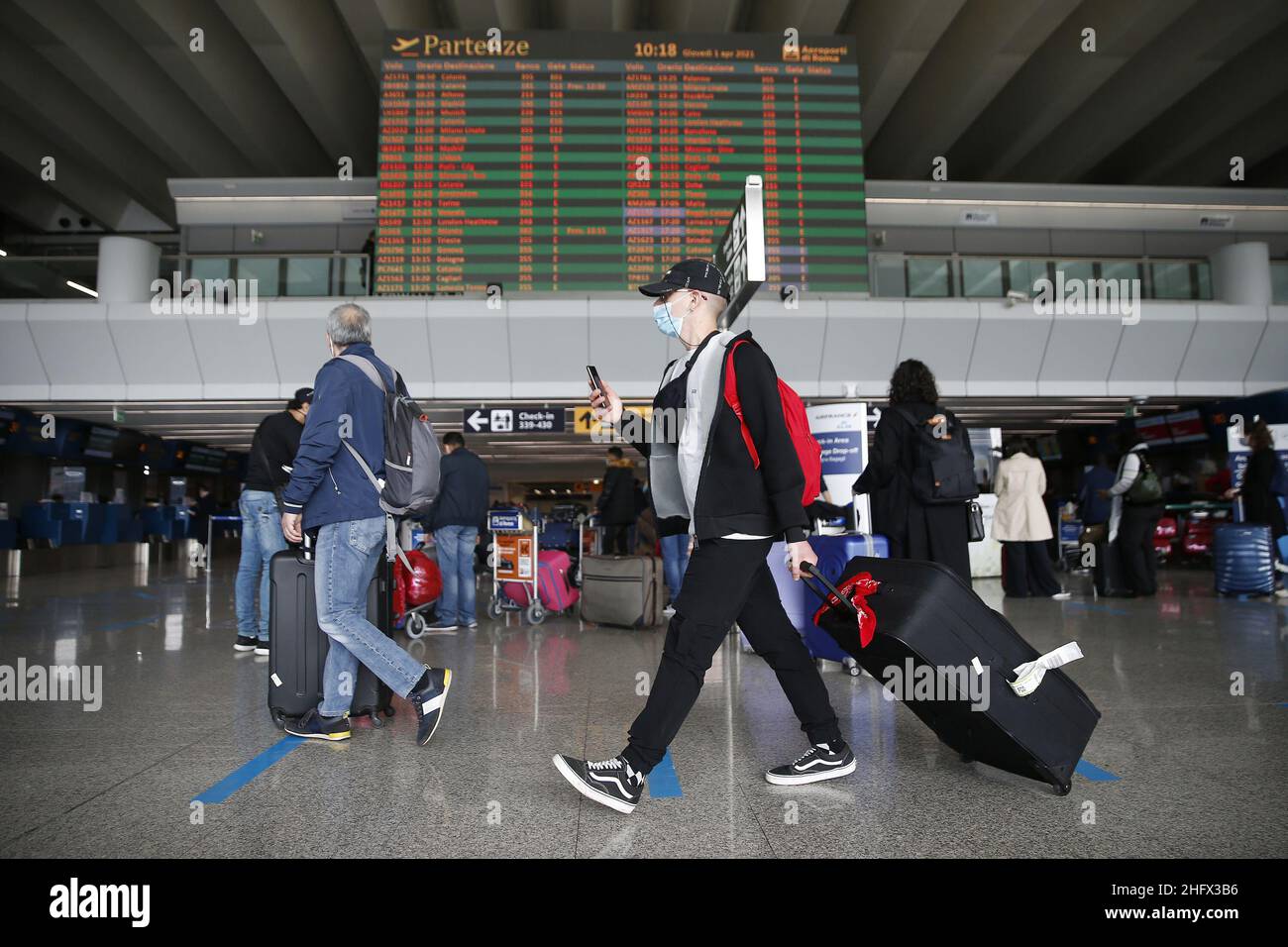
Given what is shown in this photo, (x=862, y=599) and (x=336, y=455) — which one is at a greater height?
(x=336, y=455)

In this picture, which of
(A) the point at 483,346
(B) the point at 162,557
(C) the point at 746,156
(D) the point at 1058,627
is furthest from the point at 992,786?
(B) the point at 162,557

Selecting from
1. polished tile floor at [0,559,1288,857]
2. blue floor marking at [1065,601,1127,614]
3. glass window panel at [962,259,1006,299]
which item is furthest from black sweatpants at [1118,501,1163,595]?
glass window panel at [962,259,1006,299]

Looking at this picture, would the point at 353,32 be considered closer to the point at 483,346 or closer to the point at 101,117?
the point at 483,346

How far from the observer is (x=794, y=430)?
2.42m

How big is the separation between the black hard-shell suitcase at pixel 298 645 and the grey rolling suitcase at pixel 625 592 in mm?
3477

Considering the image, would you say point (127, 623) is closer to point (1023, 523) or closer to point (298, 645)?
point (298, 645)

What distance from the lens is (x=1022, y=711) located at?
7.46 ft

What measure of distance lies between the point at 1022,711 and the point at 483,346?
11.5m

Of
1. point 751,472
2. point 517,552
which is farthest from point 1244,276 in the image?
point 751,472

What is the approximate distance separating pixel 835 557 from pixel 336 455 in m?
3.00

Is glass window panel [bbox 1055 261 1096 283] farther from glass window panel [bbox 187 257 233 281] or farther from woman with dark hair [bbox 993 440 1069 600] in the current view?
glass window panel [bbox 187 257 233 281]

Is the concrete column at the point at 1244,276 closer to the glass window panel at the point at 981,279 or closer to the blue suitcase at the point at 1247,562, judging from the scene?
the glass window panel at the point at 981,279

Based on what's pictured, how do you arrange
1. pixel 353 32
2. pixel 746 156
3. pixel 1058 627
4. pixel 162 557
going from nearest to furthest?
pixel 1058 627 → pixel 746 156 → pixel 353 32 → pixel 162 557

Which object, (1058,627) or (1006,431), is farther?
(1006,431)
